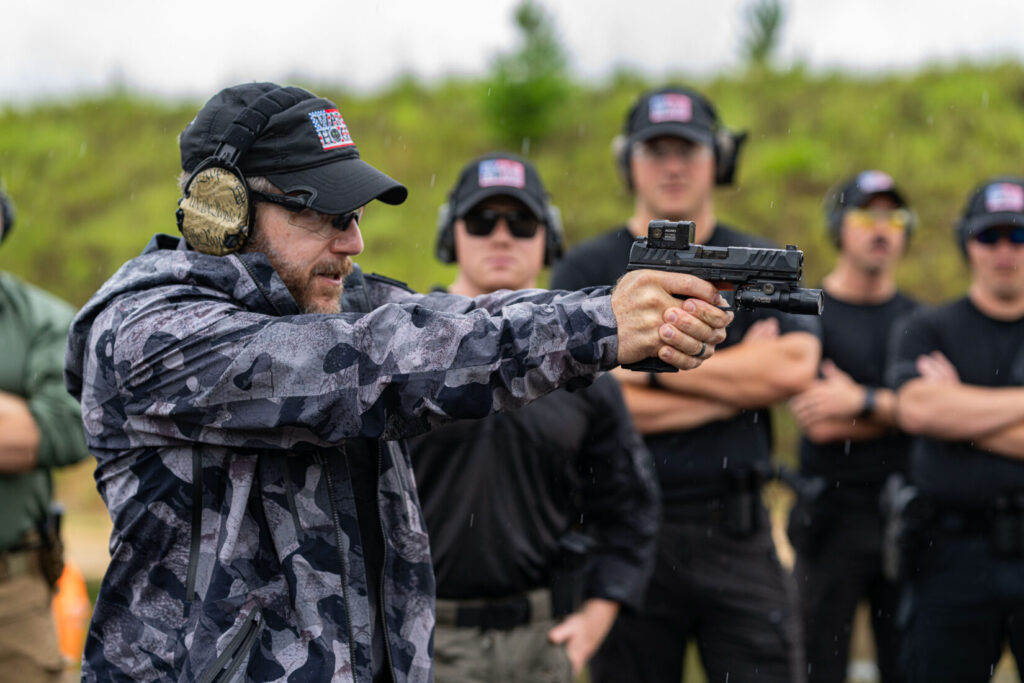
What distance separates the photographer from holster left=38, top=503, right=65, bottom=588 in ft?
13.7

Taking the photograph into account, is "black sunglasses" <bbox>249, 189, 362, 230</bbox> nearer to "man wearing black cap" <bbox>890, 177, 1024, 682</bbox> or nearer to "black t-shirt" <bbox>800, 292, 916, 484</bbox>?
"man wearing black cap" <bbox>890, 177, 1024, 682</bbox>

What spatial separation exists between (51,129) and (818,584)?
1861 centimetres

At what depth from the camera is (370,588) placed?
2.33m

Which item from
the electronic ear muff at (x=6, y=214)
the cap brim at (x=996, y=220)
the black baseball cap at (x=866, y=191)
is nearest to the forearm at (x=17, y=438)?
the electronic ear muff at (x=6, y=214)

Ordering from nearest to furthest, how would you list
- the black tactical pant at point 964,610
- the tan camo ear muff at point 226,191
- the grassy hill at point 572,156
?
the tan camo ear muff at point 226,191, the black tactical pant at point 964,610, the grassy hill at point 572,156

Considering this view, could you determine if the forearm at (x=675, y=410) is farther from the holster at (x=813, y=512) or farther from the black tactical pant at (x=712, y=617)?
the holster at (x=813, y=512)

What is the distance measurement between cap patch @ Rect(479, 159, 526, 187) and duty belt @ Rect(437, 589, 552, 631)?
4.74 ft

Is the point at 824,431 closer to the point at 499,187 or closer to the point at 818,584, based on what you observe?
the point at 818,584

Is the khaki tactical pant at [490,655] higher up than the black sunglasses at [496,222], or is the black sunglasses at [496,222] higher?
the black sunglasses at [496,222]

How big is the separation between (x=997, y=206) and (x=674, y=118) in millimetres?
1580

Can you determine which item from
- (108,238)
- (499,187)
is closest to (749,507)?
(499,187)

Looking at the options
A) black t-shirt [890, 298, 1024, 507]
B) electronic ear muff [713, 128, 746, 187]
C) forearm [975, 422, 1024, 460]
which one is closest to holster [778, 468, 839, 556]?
black t-shirt [890, 298, 1024, 507]

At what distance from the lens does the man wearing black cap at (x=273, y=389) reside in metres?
2.03

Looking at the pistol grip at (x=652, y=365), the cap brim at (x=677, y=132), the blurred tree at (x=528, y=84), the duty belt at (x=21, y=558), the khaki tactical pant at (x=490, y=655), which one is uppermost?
the blurred tree at (x=528, y=84)
